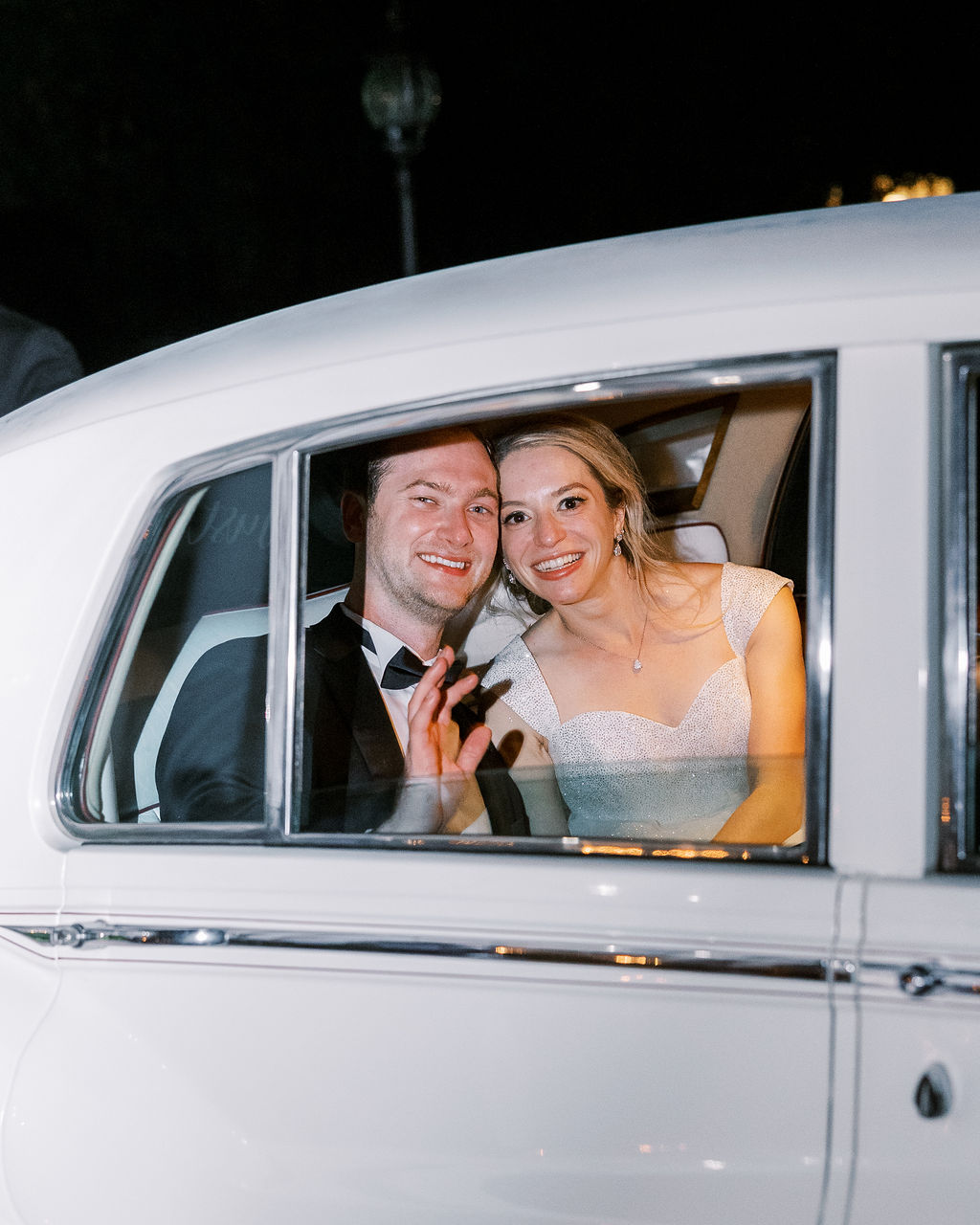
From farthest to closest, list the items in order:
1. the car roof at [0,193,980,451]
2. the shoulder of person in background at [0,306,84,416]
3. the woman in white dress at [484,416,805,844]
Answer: the shoulder of person in background at [0,306,84,416] → the woman in white dress at [484,416,805,844] → the car roof at [0,193,980,451]

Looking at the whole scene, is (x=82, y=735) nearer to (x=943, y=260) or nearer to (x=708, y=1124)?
(x=708, y=1124)

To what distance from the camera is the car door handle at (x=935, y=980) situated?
1.21 metres

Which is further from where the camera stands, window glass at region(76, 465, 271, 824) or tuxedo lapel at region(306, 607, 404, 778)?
tuxedo lapel at region(306, 607, 404, 778)

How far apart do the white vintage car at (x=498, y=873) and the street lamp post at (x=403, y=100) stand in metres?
6.84

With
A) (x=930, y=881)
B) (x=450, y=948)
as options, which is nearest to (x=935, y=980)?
(x=930, y=881)

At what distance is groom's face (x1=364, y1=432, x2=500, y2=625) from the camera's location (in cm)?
199

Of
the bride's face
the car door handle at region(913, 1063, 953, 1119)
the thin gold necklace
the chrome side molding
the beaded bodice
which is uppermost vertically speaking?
the bride's face

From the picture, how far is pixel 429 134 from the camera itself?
12773 mm

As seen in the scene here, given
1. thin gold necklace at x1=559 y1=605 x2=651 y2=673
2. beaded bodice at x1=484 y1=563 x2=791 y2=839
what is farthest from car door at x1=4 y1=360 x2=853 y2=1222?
thin gold necklace at x1=559 y1=605 x2=651 y2=673

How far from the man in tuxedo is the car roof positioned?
0.27 m

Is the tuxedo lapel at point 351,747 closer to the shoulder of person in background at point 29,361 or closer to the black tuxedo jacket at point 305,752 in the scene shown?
the black tuxedo jacket at point 305,752

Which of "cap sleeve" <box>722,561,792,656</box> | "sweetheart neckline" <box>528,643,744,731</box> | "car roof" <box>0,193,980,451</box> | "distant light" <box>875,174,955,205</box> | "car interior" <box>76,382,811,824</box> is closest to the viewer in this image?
"car roof" <box>0,193,980,451</box>

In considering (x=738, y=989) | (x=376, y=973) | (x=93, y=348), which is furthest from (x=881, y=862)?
(x=93, y=348)

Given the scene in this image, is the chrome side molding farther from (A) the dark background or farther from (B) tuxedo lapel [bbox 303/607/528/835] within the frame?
(A) the dark background
